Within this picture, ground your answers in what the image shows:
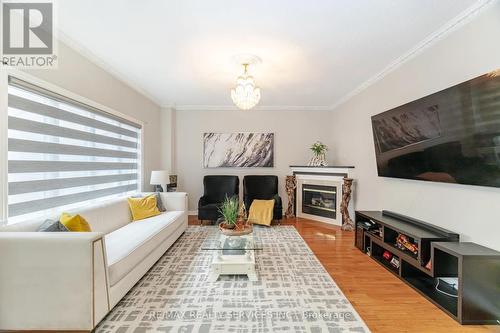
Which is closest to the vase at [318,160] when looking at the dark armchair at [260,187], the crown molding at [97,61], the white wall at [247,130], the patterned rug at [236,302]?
the white wall at [247,130]

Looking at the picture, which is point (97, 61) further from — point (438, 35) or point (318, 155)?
point (318, 155)

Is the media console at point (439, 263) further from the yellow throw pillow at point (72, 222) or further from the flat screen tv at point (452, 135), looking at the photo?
the yellow throw pillow at point (72, 222)

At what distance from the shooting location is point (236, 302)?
213cm

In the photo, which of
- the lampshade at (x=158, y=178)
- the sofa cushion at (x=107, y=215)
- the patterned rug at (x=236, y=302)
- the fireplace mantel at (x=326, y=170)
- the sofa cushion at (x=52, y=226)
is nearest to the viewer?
the patterned rug at (x=236, y=302)

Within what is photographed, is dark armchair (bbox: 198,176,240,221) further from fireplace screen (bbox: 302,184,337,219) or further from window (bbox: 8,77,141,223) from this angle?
window (bbox: 8,77,141,223)

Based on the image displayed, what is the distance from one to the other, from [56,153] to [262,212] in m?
3.36

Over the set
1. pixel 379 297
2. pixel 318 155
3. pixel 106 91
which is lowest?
pixel 379 297

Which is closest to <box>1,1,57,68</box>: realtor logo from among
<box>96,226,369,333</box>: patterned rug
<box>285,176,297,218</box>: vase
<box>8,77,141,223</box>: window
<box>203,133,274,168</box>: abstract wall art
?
<box>8,77,141,223</box>: window

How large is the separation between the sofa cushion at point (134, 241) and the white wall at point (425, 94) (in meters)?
3.16

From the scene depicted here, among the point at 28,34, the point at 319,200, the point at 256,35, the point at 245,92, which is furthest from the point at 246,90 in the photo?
the point at 319,200

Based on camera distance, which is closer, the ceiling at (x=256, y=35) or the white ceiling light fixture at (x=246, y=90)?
the ceiling at (x=256, y=35)

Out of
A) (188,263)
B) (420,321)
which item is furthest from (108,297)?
(420,321)

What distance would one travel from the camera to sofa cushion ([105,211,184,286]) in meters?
2.08

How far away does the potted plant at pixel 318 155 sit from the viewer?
5.16m
